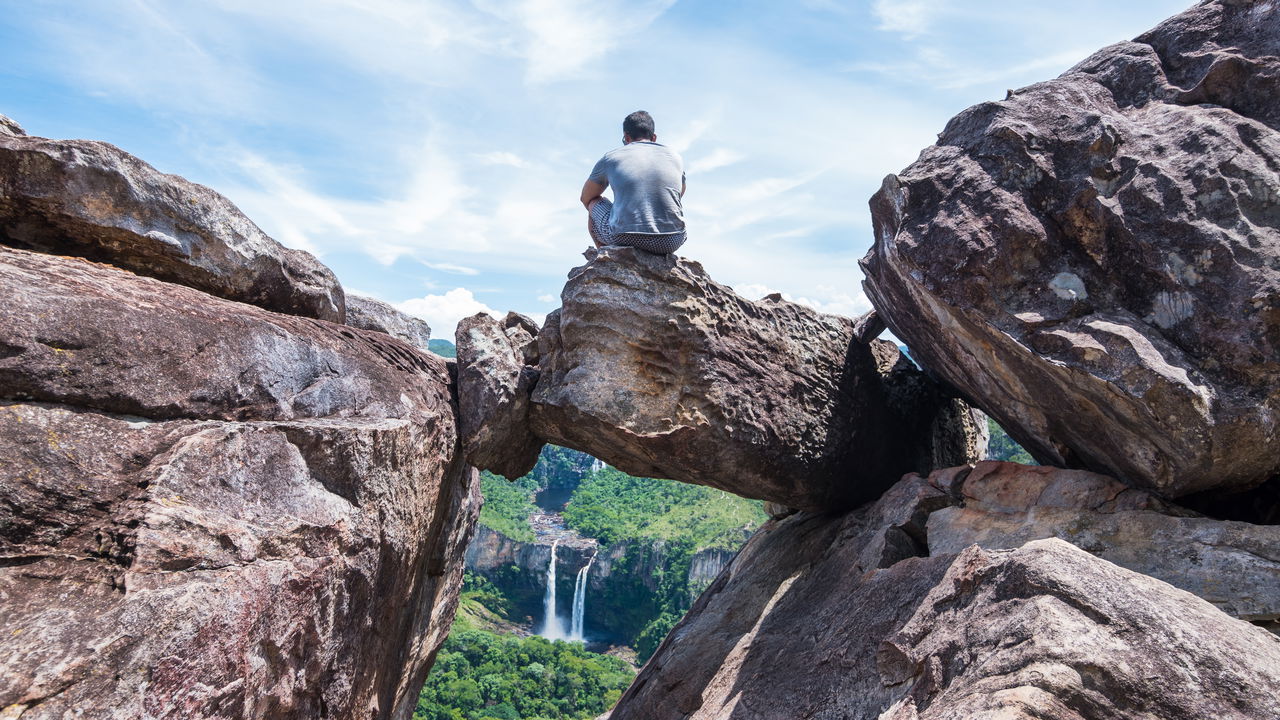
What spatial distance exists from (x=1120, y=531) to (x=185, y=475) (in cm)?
661

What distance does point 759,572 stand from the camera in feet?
30.2

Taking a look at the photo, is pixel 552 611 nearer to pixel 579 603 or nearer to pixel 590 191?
pixel 579 603

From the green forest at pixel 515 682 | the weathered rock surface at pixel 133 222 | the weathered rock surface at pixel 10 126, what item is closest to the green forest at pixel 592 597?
the green forest at pixel 515 682

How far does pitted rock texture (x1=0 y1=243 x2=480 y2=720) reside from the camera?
4.11 meters

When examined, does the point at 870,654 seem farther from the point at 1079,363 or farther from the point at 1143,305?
the point at 1143,305

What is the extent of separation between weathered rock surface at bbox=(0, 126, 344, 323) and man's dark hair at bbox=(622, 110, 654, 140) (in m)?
3.62

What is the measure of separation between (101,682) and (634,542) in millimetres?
59780

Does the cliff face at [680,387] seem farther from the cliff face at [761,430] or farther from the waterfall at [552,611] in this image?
the waterfall at [552,611]

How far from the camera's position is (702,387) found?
24.7 ft

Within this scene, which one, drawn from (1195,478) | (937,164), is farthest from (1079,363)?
(937,164)

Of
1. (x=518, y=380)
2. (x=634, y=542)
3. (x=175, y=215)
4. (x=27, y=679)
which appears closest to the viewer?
(x=27, y=679)

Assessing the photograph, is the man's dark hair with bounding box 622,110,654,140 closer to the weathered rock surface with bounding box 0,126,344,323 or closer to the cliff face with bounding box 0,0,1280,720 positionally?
the cliff face with bounding box 0,0,1280,720

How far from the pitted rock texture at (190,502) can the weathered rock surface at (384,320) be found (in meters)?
2.33

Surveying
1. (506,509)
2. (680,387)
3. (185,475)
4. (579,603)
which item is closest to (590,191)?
(680,387)
